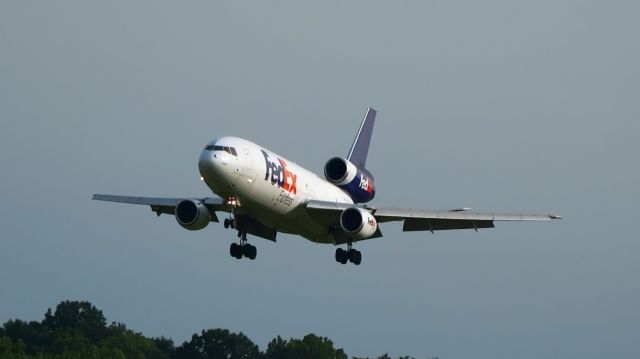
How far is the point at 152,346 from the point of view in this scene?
11506cm

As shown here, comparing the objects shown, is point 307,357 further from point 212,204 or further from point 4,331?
point 212,204

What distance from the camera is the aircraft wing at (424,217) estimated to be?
64.4m

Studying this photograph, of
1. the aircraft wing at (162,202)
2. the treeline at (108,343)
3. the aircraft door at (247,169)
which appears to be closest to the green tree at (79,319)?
the treeline at (108,343)

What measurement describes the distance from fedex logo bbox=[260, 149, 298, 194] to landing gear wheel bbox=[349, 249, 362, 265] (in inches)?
246

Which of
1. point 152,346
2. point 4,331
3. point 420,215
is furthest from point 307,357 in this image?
point 420,215

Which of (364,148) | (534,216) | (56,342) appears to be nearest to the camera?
(534,216)

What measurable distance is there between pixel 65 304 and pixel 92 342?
338 inches

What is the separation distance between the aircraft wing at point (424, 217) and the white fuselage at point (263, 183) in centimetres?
65

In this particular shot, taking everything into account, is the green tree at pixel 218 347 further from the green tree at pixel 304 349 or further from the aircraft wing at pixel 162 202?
the aircraft wing at pixel 162 202

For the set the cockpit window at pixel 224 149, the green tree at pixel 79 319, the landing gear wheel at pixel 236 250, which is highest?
the green tree at pixel 79 319

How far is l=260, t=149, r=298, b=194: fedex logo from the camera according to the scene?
60916mm

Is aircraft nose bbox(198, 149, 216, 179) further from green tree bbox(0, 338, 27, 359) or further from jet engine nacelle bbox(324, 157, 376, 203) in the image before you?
green tree bbox(0, 338, 27, 359)

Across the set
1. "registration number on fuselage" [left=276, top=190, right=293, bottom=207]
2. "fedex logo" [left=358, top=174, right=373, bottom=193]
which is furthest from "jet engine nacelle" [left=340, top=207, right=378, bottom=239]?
"fedex logo" [left=358, top=174, right=373, bottom=193]

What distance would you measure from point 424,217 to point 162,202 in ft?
41.0
